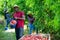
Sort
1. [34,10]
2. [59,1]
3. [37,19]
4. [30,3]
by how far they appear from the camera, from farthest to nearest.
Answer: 1. [37,19]
2. [34,10]
3. [30,3]
4. [59,1]

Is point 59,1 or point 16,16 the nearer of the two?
point 59,1

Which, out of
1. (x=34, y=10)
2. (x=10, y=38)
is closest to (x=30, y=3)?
(x=34, y=10)

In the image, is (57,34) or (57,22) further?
(57,34)

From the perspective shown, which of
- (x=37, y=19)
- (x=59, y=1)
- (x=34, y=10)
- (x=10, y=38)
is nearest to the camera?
(x=59, y=1)

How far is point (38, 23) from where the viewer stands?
1355cm

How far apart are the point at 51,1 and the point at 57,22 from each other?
0.64 metres

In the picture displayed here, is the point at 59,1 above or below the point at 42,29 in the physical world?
above

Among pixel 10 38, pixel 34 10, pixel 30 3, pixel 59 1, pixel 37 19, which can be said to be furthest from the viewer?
pixel 10 38

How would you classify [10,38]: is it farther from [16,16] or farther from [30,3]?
[30,3]

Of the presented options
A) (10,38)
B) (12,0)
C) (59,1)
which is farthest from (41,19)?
(59,1)

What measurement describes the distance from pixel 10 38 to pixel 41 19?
348 cm

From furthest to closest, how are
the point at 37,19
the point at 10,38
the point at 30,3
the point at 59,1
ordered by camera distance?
the point at 10,38, the point at 37,19, the point at 30,3, the point at 59,1

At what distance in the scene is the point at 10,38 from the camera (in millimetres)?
16281

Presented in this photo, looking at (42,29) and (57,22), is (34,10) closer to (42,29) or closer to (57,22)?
(42,29)
